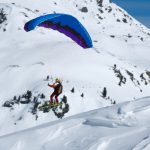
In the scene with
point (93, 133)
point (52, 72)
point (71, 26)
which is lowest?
point (93, 133)

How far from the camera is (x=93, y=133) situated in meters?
Result: 13.6

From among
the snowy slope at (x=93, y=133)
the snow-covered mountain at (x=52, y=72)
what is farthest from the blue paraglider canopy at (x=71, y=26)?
the snow-covered mountain at (x=52, y=72)

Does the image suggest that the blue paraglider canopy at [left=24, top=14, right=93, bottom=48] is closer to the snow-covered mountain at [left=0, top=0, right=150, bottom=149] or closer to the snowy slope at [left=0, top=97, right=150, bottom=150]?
the snowy slope at [left=0, top=97, right=150, bottom=150]

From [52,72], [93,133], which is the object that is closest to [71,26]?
[93,133]

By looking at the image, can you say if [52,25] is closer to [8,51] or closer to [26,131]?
[26,131]

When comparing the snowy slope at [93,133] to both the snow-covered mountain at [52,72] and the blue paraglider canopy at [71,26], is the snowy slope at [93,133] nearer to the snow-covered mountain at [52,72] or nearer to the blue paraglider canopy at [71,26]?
the blue paraglider canopy at [71,26]

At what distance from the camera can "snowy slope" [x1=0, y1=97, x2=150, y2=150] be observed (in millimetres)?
12577

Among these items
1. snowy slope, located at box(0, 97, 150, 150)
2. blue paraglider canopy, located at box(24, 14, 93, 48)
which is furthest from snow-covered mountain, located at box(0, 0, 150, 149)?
snowy slope, located at box(0, 97, 150, 150)

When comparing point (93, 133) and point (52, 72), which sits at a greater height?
point (52, 72)

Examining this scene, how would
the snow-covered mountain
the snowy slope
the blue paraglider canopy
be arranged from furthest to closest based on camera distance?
the snow-covered mountain < the blue paraglider canopy < the snowy slope

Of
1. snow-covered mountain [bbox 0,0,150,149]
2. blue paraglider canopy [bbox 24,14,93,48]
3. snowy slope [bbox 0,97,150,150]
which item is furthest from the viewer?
snow-covered mountain [bbox 0,0,150,149]


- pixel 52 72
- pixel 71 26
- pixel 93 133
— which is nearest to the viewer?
pixel 93 133

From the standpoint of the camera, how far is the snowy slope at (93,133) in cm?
1258

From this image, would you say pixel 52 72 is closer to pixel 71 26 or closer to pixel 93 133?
pixel 71 26
